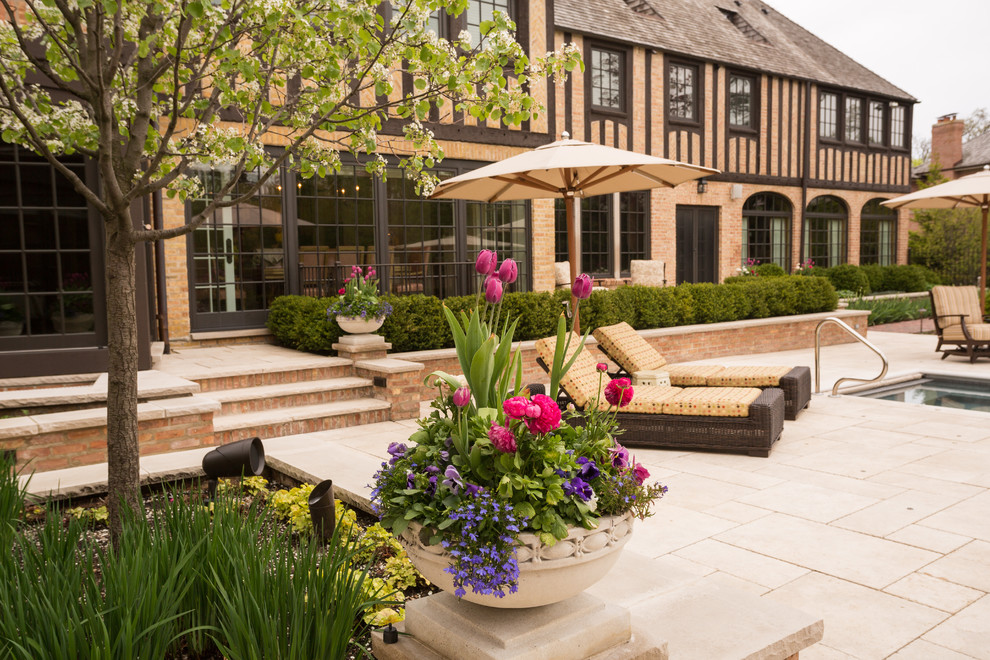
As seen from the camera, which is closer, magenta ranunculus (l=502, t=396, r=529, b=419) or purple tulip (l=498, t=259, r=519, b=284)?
magenta ranunculus (l=502, t=396, r=529, b=419)

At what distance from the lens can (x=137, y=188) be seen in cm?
310

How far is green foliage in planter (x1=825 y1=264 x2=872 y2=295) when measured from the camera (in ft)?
56.3

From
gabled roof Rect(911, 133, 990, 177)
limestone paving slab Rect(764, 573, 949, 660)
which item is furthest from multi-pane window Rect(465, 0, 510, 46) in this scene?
gabled roof Rect(911, 133, 990, 177)

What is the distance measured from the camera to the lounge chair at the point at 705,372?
6621 mm

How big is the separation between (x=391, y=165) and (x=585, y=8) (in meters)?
6.03

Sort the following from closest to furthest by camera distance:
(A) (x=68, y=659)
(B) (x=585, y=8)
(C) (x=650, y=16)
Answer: (A) (x=68, y=659), (B) (x=585, y=8), (C) (x=650, y=16)

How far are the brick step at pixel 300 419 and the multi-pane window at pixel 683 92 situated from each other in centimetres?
1093

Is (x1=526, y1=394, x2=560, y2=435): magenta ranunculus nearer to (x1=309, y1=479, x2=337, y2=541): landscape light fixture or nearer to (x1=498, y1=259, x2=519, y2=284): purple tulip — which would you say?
(x1=498, y1=259, x2=519, y2=284): purple tulip

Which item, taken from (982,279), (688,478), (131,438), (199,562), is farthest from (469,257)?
(199,562)

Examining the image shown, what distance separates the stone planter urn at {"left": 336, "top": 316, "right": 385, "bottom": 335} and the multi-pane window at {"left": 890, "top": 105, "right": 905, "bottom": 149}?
17.9 metres

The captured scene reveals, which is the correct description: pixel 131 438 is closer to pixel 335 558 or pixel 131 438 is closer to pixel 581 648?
pixel 335 558

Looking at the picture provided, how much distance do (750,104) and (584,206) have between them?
550cm

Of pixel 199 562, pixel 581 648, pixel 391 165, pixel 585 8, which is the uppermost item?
pixel 585 8

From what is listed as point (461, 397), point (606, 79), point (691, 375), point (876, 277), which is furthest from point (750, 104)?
point (461, 397)
